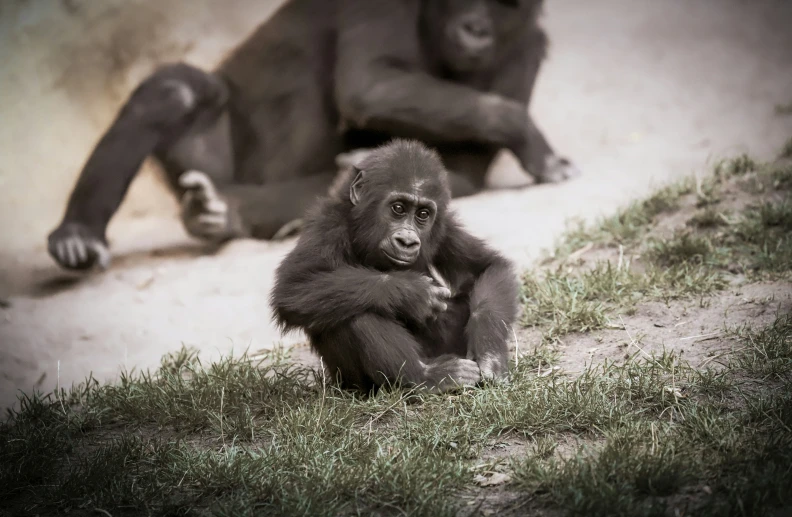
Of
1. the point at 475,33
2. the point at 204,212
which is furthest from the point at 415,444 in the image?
the point at 475,33

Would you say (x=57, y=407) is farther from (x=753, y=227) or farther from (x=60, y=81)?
(x=60, y=81)

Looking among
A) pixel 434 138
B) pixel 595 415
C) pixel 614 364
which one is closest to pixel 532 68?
pixel 434 138

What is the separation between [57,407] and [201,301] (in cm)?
189

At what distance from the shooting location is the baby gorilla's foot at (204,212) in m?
7.12

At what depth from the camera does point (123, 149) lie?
23.4 ft

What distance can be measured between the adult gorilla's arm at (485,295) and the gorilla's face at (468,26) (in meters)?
3.89

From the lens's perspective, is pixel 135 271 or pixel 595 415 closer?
pixel 595 415

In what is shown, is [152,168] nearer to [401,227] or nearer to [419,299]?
[401,227]

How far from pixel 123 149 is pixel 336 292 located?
425 cm

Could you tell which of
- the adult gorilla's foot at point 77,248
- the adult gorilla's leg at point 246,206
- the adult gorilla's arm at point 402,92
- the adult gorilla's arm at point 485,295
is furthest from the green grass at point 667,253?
the adult gorilla's foot at point 77,248

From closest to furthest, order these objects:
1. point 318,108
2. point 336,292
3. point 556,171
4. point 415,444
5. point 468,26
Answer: point 415,444 → point 336,292 → point 468,26 → point 556,171 → point 318,108

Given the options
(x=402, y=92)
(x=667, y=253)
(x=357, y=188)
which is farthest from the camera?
(x=402, y=92)

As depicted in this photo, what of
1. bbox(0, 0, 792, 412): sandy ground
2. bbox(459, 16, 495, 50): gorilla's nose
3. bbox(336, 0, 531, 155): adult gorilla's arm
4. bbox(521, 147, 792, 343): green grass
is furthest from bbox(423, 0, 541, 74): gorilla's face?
bbox(521, 147, 792, 343): green grass

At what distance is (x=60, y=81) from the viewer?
8.32 m
